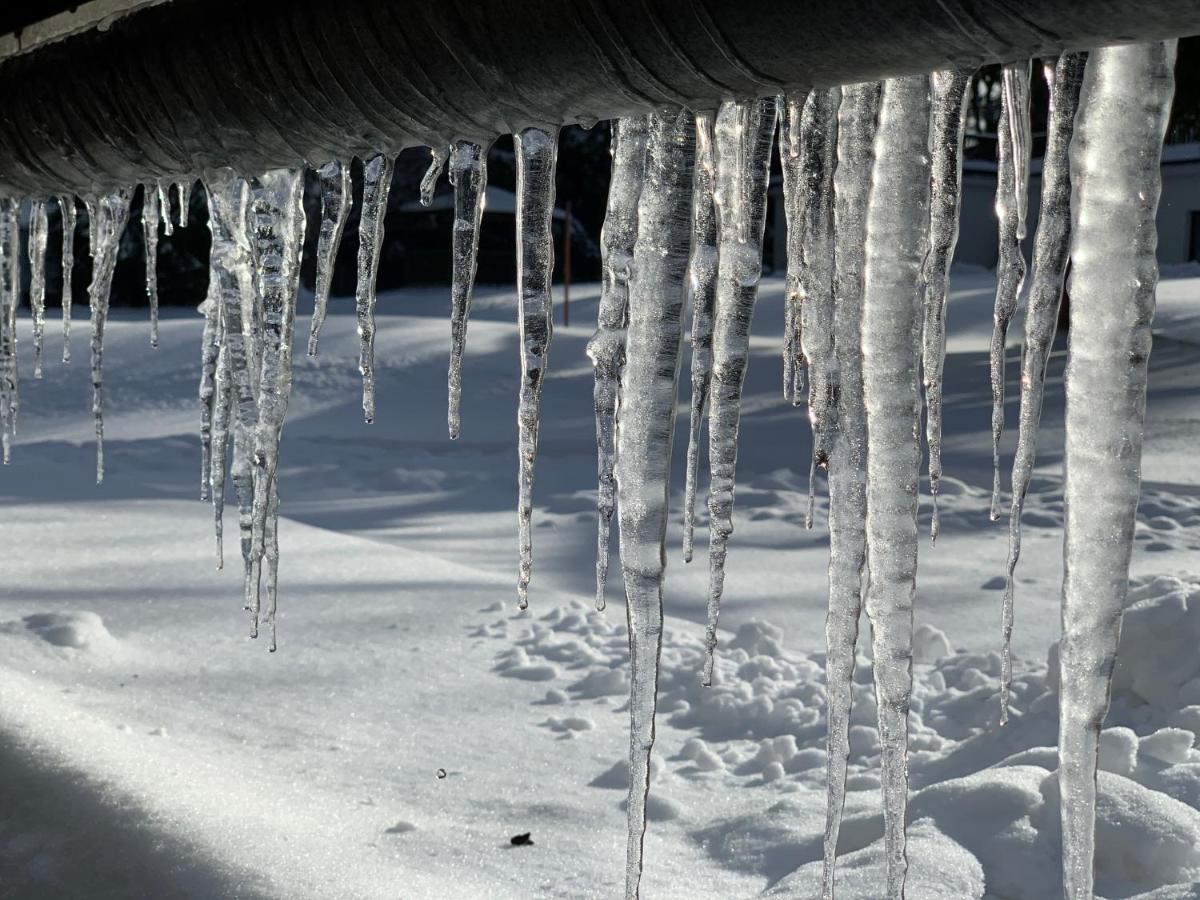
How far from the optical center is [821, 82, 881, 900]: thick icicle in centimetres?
144

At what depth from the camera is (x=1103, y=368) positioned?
119cm

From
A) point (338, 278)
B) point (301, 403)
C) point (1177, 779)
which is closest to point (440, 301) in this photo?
point (338, 278)

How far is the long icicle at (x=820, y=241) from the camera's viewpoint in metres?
1.53

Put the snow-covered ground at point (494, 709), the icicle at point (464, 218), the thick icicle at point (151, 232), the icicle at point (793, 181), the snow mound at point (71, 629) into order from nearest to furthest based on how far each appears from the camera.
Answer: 1. the icicle at point (793, 181)
2. the icicle at point (464, 218)
3. the thick icicle at point (151, 232)
4. the snow-covered ground at point (494, 709)
5. the snow mound at point (71, 629)

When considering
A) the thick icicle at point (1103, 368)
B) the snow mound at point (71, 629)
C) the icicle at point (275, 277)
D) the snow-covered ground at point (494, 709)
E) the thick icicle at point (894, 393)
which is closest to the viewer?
the thick icicle at point (1103, 368)

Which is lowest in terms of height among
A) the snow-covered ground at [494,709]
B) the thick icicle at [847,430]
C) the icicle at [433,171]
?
the snow-covered ground at [494,709]

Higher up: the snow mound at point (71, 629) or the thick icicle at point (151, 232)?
the thick icicle at point (151, 232)

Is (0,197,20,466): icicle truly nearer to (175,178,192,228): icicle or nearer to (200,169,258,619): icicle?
(175,178,192,228): icicle

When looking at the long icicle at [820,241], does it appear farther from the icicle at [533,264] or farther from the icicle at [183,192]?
the icicle at [183,192]

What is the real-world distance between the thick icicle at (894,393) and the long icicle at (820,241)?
13cm

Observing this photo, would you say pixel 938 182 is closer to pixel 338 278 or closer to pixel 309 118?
pixel 309 118

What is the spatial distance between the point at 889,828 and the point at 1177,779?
5.84ft

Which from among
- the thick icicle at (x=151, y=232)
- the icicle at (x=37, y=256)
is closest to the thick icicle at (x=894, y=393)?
the thick icicle at (x=151, y=232)

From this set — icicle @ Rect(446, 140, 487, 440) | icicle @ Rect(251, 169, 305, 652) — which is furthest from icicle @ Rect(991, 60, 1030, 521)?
icicle @ Rect(251, 169, 305, 652)
